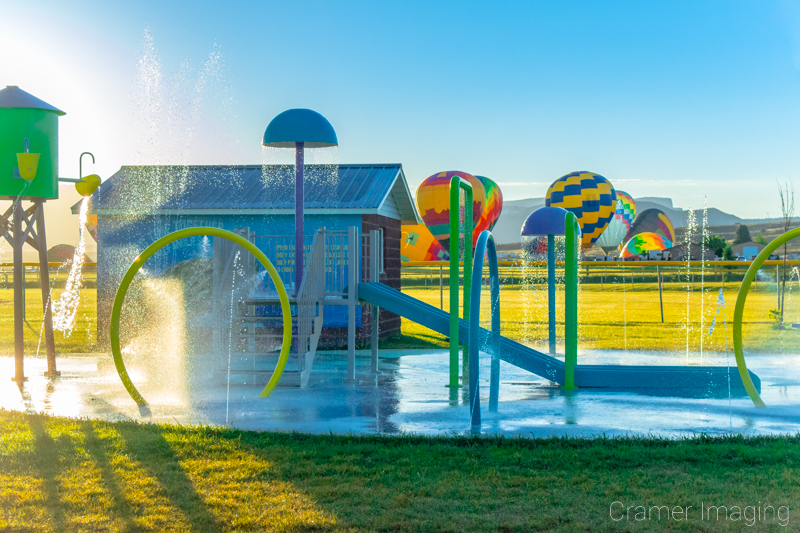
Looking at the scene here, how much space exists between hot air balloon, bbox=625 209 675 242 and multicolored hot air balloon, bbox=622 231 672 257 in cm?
137

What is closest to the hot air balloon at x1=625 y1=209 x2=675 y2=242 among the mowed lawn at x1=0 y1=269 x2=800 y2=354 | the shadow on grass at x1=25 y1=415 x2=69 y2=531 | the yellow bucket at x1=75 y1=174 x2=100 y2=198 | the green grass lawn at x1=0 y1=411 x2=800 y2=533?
the mowed lawn at x1=0 y1=269 x2=800 y2=354

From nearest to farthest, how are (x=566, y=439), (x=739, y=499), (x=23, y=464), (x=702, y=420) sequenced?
(x=739, y=499), (x=23, y=464), (x=566, y=439), (x=702, y=420)

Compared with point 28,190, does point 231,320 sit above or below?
below

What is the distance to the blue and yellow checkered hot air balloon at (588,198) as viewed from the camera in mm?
43594

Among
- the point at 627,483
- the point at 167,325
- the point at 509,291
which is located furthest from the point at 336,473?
the point at 509,291

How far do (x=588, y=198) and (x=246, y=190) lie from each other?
100ft

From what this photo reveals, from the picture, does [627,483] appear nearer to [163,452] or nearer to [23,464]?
[163,452]

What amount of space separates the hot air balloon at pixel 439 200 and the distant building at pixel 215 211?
24.0 metres

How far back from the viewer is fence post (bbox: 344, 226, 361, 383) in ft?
35.7

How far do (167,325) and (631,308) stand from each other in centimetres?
1753

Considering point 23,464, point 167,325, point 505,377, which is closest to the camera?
point 23,464

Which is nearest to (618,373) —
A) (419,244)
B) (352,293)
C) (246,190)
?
(352,293)

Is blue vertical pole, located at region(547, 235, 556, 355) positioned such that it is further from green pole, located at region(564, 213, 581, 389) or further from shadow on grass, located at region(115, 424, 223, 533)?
shadow on grass, located at region(115, 424, 223, 533)

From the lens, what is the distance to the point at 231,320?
34.5ft
